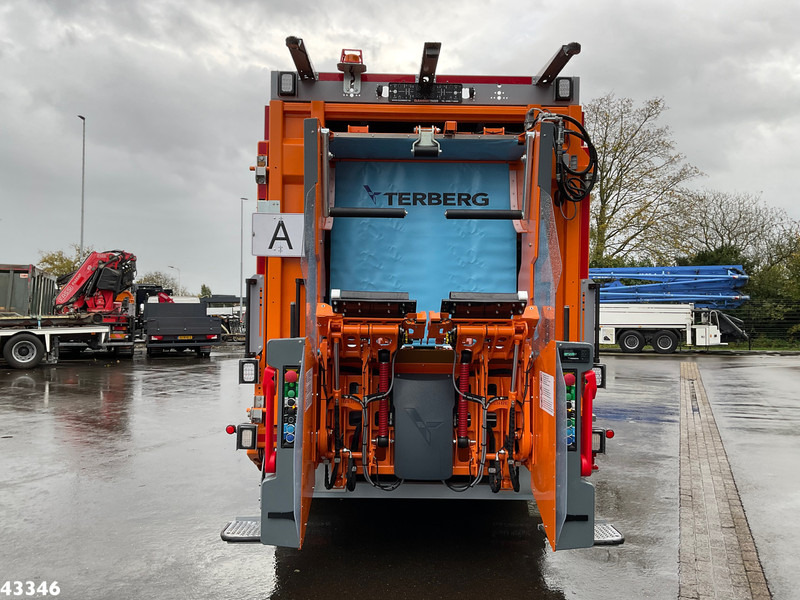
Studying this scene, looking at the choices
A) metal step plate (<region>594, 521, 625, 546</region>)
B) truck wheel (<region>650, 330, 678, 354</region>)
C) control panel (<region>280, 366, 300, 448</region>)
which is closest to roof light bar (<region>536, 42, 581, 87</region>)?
control panel (<region>280, 366, 300, 448</region>)

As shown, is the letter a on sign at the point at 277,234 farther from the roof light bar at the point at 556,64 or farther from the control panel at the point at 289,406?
the roof light bar at the point at 556,64

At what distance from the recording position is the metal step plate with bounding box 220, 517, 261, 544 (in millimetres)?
3965

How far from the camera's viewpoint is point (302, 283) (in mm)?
4691

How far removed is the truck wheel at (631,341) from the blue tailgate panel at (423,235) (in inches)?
934

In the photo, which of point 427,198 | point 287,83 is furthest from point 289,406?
point 287,83

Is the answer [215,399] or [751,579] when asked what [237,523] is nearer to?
[751,579]

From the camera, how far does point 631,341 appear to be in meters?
27.5

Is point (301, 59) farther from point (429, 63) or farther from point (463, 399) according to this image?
point (463, 399)

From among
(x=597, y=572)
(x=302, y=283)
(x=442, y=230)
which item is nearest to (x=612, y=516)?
(x=597, y=572)

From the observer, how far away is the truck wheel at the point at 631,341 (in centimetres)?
2736

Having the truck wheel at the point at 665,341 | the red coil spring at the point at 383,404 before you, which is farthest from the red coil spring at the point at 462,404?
the truck wheel at the point at 665,341

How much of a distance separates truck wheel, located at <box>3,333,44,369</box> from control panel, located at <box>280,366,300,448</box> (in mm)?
17484

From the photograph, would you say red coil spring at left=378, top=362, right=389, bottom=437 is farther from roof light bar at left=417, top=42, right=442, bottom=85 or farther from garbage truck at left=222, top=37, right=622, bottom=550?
roof light bar at left=417, top=42, right=442, bottom=85

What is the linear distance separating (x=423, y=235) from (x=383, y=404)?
61.0 inches
